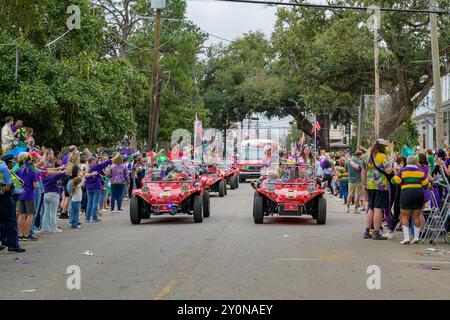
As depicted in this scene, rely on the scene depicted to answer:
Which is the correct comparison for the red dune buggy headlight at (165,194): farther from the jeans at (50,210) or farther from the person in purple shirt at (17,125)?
the person in purple shirt at (17,125)

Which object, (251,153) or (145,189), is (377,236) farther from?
(251,153)

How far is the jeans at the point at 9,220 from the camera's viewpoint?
41.7ft

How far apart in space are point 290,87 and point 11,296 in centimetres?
5672

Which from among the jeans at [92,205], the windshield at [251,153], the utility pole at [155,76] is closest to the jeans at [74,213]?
the jeans at [92,205]

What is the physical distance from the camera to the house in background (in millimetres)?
43375

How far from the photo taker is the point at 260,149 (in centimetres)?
4275

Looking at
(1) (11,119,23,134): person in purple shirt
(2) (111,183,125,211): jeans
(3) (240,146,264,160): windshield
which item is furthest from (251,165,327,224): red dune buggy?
(3) (240,146,264,160): windshield

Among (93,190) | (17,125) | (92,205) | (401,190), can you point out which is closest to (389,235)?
(401,190)

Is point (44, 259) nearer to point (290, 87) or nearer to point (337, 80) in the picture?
point (337, 80)

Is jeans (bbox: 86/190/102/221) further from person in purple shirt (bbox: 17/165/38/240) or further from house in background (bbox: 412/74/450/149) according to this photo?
house in background (bbox: 412/74/450/149)

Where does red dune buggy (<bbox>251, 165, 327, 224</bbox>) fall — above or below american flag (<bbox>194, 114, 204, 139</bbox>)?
below

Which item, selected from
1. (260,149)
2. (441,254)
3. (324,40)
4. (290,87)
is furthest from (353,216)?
(290,87)

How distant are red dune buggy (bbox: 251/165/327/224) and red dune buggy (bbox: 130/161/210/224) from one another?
1441 millimetres

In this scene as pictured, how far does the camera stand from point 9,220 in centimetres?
1274
